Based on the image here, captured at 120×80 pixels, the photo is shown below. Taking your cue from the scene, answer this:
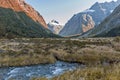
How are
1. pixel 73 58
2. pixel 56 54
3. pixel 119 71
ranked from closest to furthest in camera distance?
pixel 119 71 → pixel 73 58 → pixel 56 54

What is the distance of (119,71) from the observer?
15461 mm

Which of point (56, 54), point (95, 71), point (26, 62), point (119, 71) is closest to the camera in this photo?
point (119, 71)

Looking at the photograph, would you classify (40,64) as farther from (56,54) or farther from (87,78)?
(87,78)

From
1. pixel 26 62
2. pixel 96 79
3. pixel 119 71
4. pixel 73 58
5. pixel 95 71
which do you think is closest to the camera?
pixel 96 79

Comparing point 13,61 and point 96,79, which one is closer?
point 96,79

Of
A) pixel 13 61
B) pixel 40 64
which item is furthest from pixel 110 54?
pixel 13 61

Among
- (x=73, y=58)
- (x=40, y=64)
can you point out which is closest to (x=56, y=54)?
(x=73, y=58)

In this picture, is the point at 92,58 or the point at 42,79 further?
the point at 92,58

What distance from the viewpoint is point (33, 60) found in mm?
35062

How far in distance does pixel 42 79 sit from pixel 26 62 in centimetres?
1887

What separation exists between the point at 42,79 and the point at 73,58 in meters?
22.0

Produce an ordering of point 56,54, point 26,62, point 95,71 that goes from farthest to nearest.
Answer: point 56,54 → point 26,62 → point 95,71

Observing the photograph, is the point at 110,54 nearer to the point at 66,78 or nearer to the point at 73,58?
the point at 73,58

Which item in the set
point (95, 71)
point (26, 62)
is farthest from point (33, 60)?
point (95, 71)
